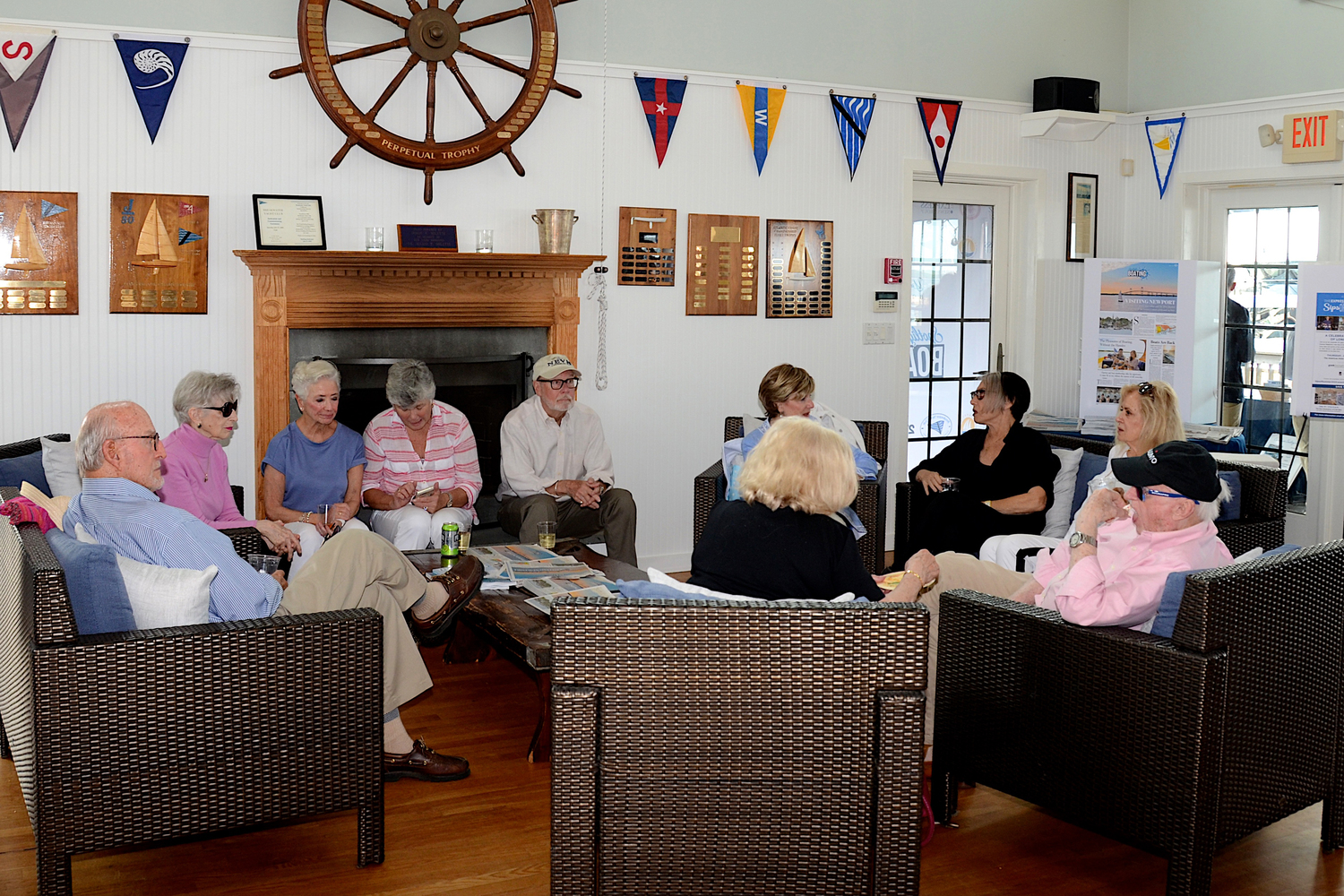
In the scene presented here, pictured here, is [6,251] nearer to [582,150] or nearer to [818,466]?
[582,150]

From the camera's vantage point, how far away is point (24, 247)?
4.55 m

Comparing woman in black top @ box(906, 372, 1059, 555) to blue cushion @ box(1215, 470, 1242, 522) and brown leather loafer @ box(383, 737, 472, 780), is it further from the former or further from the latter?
brown leather loafer @ box(383, 737, 472, 780)

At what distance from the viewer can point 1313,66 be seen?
18.9 ft

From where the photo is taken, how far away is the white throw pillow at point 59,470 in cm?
396

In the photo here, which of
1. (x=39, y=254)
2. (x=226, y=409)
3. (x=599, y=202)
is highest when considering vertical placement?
(x=599, y=202)

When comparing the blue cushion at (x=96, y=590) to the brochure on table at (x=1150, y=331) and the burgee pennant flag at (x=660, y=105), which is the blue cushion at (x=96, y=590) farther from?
the brochure on table at (x=1150, y=331)

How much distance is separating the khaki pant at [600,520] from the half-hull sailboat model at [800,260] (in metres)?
1.60

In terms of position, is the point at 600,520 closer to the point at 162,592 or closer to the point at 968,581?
the point at 968,581

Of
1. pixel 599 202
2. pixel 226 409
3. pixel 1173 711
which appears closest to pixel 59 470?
pixel 226 409

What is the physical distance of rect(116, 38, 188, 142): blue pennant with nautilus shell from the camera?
461 cm

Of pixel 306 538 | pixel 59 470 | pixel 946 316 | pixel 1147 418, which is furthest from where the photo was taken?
pixel 946 316

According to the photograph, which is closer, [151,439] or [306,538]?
[151,439]

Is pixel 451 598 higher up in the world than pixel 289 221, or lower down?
lower down

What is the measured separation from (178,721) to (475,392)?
305 cm
